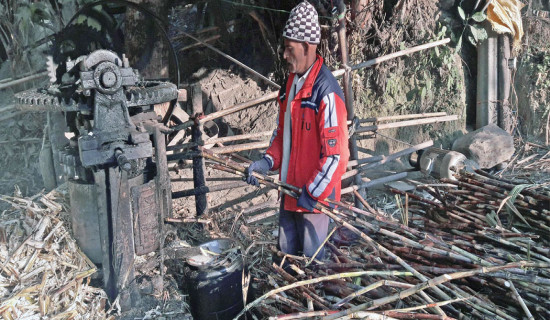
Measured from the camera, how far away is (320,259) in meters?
3.87

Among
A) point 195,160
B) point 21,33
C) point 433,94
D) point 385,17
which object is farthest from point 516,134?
point 21,33

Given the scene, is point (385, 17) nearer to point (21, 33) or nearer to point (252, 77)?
point (252, 77)

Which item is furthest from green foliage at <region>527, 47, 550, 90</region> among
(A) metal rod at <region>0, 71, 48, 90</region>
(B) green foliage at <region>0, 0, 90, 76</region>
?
(A) metal rod at <region>0, 71, 48, 90</region>

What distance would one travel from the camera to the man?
348 cm

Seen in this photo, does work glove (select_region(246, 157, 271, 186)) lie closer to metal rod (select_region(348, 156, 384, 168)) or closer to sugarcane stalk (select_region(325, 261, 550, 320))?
sugarcane stalk (select_region(325, 261, 550, 320))

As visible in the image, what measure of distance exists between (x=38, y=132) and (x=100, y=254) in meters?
3.61

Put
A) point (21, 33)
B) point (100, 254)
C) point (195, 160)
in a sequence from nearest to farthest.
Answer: point (100, 254) < point (195, 160) < point (21, 33)

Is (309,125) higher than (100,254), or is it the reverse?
(309,125)

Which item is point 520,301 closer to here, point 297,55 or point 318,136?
point 318,136

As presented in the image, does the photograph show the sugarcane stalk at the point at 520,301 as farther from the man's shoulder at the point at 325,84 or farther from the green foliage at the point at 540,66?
the green foliage at the point at 540,66

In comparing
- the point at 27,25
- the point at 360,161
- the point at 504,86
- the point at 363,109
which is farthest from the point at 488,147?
the point at 27,25

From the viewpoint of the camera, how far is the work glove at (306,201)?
11.6 feet

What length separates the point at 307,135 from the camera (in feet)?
12.0

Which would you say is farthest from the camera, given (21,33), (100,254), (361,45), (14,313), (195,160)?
(361,45)
